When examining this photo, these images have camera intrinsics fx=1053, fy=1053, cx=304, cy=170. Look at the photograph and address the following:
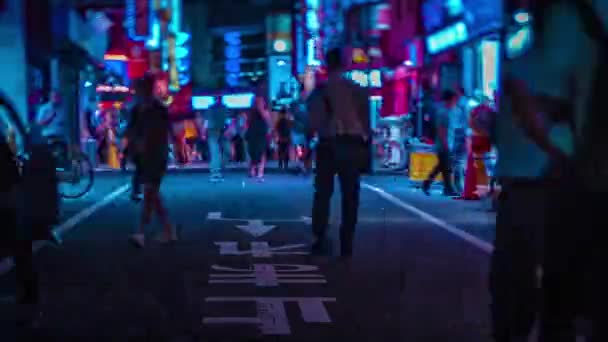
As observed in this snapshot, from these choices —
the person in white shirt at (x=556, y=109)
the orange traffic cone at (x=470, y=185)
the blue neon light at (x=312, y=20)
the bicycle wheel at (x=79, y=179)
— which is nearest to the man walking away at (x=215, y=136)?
the bicycle wheel at (x=79, y=179)

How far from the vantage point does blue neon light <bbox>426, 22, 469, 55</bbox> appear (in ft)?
105

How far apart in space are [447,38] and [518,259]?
1169 inches

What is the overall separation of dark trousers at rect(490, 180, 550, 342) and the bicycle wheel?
14.0 metres

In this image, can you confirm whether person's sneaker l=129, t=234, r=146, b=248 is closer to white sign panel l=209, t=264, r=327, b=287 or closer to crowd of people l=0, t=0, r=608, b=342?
white sign panel l=209, t=264, r=327, b=287

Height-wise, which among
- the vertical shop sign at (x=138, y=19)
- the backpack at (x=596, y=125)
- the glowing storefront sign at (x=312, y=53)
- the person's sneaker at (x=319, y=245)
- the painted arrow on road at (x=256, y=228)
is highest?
the vertical shop sign at (x=138, y=19)

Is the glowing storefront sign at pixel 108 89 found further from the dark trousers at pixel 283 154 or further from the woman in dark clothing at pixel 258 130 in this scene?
the woman in dark clothing at pixel 258 130

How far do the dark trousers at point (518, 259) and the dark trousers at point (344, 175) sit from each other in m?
4.75

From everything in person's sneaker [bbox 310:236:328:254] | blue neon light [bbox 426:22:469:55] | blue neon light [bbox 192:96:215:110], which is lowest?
person's sneaker [bbox 310:236:328:254]

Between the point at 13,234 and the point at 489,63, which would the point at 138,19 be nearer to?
the point at 489,63

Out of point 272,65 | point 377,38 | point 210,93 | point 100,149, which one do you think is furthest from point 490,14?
point 210,93

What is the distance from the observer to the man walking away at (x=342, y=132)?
9680mm

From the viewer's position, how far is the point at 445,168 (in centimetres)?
1816

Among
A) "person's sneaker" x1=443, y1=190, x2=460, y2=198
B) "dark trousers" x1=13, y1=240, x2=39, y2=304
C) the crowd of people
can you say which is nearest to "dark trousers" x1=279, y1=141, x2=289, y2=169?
"person's sneaker" x1=443, y1=190, x2=460, y2=198

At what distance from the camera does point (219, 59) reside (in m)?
91.4
